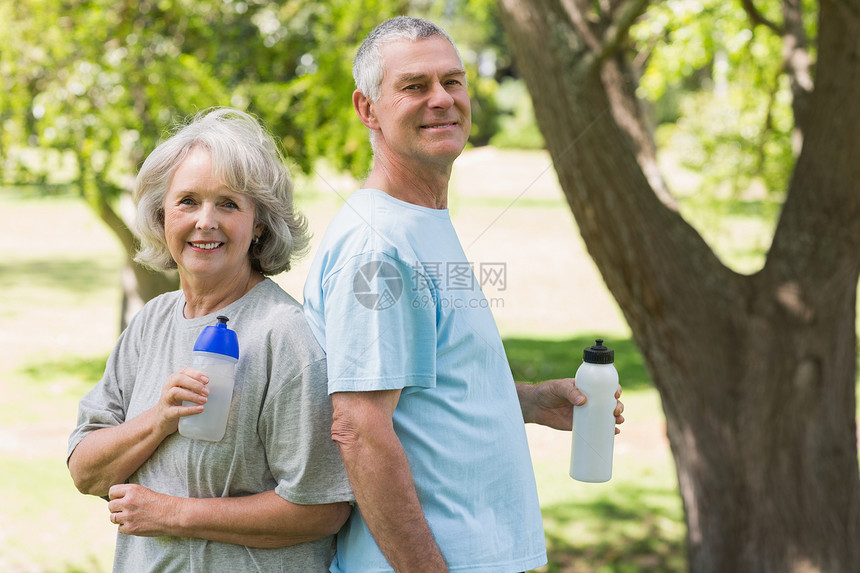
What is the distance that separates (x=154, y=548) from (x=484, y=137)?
5156mm

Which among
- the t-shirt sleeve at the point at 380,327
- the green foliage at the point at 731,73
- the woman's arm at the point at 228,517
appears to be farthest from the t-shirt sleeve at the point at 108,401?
the green foliage at the point at 731,73

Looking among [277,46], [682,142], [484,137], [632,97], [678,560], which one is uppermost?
[682,142]

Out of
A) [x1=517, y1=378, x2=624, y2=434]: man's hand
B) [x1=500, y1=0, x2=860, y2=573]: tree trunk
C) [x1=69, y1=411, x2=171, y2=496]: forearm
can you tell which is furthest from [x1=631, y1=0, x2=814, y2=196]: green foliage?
[x1=69, y1=411, x2=171, y2=496]: forearm

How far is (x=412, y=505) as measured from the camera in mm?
1633

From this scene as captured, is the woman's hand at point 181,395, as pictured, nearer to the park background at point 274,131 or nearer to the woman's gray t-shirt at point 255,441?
the woman's gray t-shirt at point 255,441

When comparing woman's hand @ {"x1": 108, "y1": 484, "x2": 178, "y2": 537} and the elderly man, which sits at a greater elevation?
the elderly man

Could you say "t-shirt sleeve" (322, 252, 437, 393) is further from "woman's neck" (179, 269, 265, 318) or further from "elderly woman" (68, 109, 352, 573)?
"woman's neck" (179, 269, 265, 318)

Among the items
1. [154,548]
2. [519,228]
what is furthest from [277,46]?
[154,548]

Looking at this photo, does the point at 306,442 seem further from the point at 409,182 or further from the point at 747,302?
the point at 747,302

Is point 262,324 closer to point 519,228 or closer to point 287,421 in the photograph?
point 287,421

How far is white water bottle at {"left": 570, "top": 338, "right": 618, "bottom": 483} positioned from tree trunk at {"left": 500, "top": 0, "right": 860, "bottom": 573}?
195 cm

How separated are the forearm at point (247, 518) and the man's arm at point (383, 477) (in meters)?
0.13

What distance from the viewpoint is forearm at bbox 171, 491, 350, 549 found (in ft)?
5.57

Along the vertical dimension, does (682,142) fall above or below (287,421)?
above
